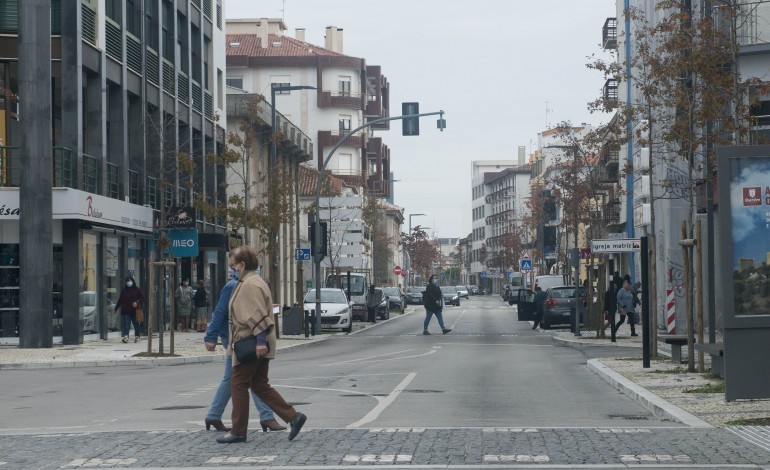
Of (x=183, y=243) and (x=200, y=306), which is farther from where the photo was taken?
(x=200, y=306)

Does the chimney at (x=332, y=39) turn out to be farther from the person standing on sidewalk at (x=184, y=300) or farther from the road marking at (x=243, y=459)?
the road marking at (x=243, y=459)

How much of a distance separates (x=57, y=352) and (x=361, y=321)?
30.2m

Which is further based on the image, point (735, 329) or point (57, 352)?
point (57, 352)

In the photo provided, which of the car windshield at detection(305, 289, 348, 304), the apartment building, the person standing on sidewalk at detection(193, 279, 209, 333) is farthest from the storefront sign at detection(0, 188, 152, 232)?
the car windshield at detection(305, 289, 348, 304)

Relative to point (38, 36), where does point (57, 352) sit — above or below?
below

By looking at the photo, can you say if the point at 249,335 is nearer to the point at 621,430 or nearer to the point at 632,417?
the point at 621,430

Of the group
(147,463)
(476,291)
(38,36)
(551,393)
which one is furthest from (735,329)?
(476,291)

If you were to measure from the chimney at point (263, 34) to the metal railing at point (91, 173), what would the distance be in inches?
2689

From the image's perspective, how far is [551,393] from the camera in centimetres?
1838

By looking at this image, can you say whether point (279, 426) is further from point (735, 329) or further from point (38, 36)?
point (38, 36)

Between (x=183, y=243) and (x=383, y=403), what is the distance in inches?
772

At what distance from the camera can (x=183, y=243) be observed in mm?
35250

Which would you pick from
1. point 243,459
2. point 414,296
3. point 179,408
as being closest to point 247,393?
point 243,459

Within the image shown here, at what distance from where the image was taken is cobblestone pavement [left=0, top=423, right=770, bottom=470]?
34.0 ft
